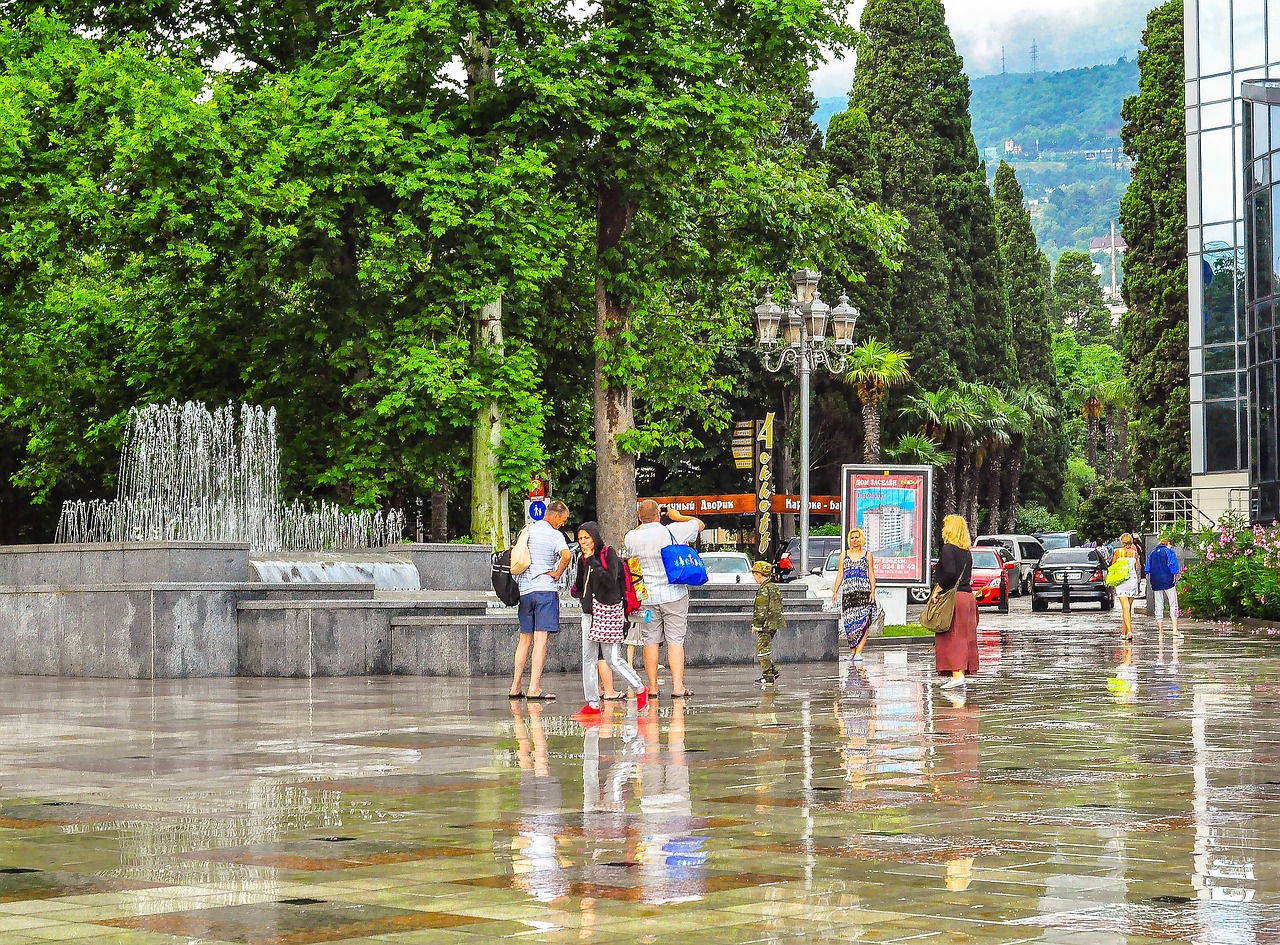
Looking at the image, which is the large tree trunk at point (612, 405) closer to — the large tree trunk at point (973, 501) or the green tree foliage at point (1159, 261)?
the green tree foliage at point (1159, 261)

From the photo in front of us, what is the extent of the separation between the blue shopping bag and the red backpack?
36 centimetres

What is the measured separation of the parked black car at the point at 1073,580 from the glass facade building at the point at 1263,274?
712cm

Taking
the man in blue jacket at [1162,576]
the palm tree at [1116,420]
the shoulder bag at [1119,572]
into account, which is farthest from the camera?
the palm tree at [1116,420]

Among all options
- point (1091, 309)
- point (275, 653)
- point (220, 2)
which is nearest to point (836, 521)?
point (220, 2)

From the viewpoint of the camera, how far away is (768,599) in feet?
62.5

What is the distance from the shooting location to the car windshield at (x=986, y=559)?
45.9 meters

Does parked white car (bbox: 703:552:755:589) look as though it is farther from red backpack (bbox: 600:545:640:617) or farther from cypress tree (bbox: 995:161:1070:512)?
cypress tree (bbox: 995:161:1070:512)

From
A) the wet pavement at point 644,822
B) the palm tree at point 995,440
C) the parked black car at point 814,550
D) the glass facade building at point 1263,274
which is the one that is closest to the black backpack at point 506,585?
the wet pavement at point 644,822

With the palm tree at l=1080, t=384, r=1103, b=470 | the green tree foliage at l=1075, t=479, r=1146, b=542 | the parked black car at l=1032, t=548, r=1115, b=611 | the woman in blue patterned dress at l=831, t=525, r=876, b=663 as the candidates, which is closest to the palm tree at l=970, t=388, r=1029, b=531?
the green tree foliage at l=1075, t=479, r=1146, b=542

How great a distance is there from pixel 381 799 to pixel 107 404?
917 inches

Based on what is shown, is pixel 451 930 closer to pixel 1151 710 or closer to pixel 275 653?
pixel 1151 710

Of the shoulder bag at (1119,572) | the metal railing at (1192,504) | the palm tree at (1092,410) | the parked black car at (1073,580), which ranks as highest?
the palm tree at (1092,410)

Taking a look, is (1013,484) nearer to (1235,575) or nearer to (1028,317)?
(1028,317)

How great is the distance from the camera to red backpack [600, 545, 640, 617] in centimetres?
1595
